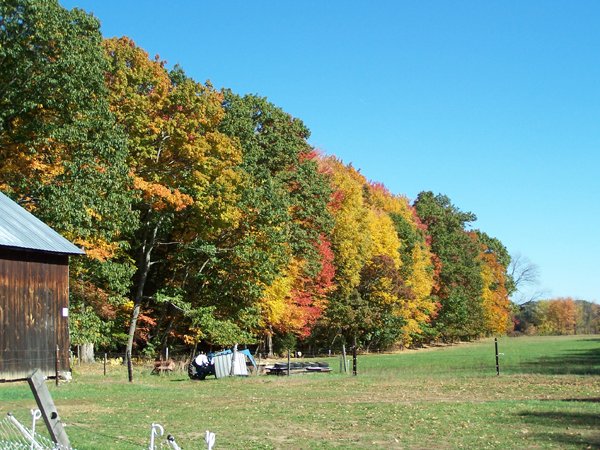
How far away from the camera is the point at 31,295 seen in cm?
2659

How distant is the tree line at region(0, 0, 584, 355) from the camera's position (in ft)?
96.3

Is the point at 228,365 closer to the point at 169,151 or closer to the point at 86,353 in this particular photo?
the point at 86,353

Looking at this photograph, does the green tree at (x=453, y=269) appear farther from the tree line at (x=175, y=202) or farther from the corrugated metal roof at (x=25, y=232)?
the corrugated metal roof at (x=25, y=232)

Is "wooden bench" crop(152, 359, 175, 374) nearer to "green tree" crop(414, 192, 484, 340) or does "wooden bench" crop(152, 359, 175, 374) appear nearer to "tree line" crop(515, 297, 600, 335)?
"green tree" crop(414, 192, 484, 340)

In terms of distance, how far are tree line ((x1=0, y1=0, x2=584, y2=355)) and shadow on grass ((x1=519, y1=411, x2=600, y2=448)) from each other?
62.2 ft

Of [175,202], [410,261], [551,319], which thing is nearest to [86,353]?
[175,202]

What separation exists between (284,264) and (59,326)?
19.4 metres

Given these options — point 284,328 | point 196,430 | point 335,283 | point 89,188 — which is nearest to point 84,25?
point 89,188

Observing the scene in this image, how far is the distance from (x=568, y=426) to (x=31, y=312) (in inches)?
735

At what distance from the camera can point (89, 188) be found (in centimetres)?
2980

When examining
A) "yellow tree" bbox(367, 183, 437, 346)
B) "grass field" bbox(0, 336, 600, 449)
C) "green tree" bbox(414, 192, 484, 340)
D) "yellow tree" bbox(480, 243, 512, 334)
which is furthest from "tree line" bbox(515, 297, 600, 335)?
"grass field" bbox(0, 336, 600, 449)

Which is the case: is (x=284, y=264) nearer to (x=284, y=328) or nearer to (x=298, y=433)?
(x=284, y=328)

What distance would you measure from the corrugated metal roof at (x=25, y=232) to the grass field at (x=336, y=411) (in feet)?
15.5

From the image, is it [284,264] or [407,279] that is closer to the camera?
[284,264]
